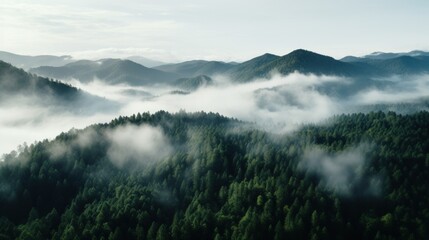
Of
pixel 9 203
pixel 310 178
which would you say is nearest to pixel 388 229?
pixel 310 178

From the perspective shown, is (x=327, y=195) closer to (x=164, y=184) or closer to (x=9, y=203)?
(x=164, y=184)

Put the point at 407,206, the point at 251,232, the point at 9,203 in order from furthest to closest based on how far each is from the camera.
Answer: the point at 9,203 → the point at 407,206 → the point at 251,232

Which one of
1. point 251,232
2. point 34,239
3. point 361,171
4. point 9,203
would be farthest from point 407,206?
point 9,203

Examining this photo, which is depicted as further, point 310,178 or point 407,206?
point 310,178

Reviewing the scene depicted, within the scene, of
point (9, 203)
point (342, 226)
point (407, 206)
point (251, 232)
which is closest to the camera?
point (251, 232)

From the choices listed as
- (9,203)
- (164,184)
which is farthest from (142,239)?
(9,203)

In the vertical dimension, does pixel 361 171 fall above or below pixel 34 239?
above

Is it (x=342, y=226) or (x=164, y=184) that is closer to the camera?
(x=342, y=226)

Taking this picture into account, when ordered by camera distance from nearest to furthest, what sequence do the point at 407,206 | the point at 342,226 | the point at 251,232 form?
the point at 251,232 < the point at 342,226 < the point at 407,206

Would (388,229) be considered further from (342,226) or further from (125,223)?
(125,223)
